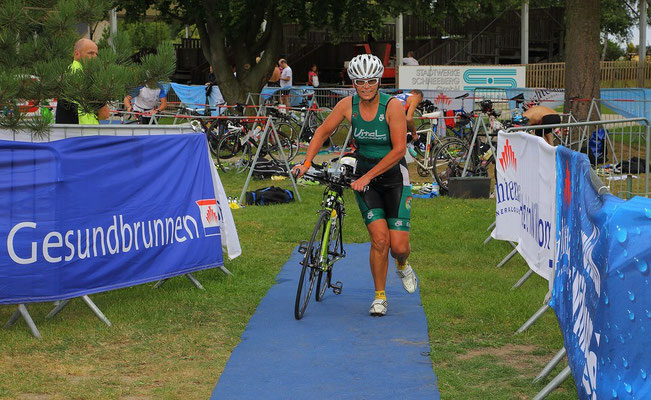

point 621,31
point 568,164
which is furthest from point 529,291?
point 621,31

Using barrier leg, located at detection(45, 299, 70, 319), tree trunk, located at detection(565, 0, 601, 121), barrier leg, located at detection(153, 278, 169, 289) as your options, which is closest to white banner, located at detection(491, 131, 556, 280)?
barrier leg, located at detection(153, 278, 169, 289)

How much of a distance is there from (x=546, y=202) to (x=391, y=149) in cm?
147

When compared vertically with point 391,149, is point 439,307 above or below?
below

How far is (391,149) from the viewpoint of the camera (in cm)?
781

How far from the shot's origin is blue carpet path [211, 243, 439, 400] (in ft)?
19.2

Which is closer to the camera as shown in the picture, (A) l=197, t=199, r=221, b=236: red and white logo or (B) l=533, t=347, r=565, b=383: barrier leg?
(B) l=533, t=347, r=565, b=383: barrier leg

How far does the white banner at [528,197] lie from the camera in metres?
6.82

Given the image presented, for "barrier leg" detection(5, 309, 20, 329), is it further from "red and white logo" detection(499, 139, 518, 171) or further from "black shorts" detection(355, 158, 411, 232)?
"red and white logo" detection(499, 139, 518, 171)

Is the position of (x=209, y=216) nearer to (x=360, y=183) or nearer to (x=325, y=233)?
(x=325, y=233)

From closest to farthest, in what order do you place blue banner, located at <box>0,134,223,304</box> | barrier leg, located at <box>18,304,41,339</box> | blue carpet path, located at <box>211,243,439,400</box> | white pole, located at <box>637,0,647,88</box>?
1. blue carpet path, located at <box>211,243,439,400</box>
2. blue banner, located at <box>0,134,223,304</box>
3. barrier leg, located at <box>18,304,41,339</box>
4. white pole, located at <box>637,0,647,88</box>

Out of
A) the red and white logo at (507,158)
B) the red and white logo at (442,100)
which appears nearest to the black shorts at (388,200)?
the red and white logo at (507,158)

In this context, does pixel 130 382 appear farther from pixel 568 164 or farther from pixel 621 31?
pixel 621 31

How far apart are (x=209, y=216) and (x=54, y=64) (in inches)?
99.9

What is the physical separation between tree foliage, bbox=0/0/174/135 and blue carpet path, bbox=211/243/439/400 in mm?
2128
